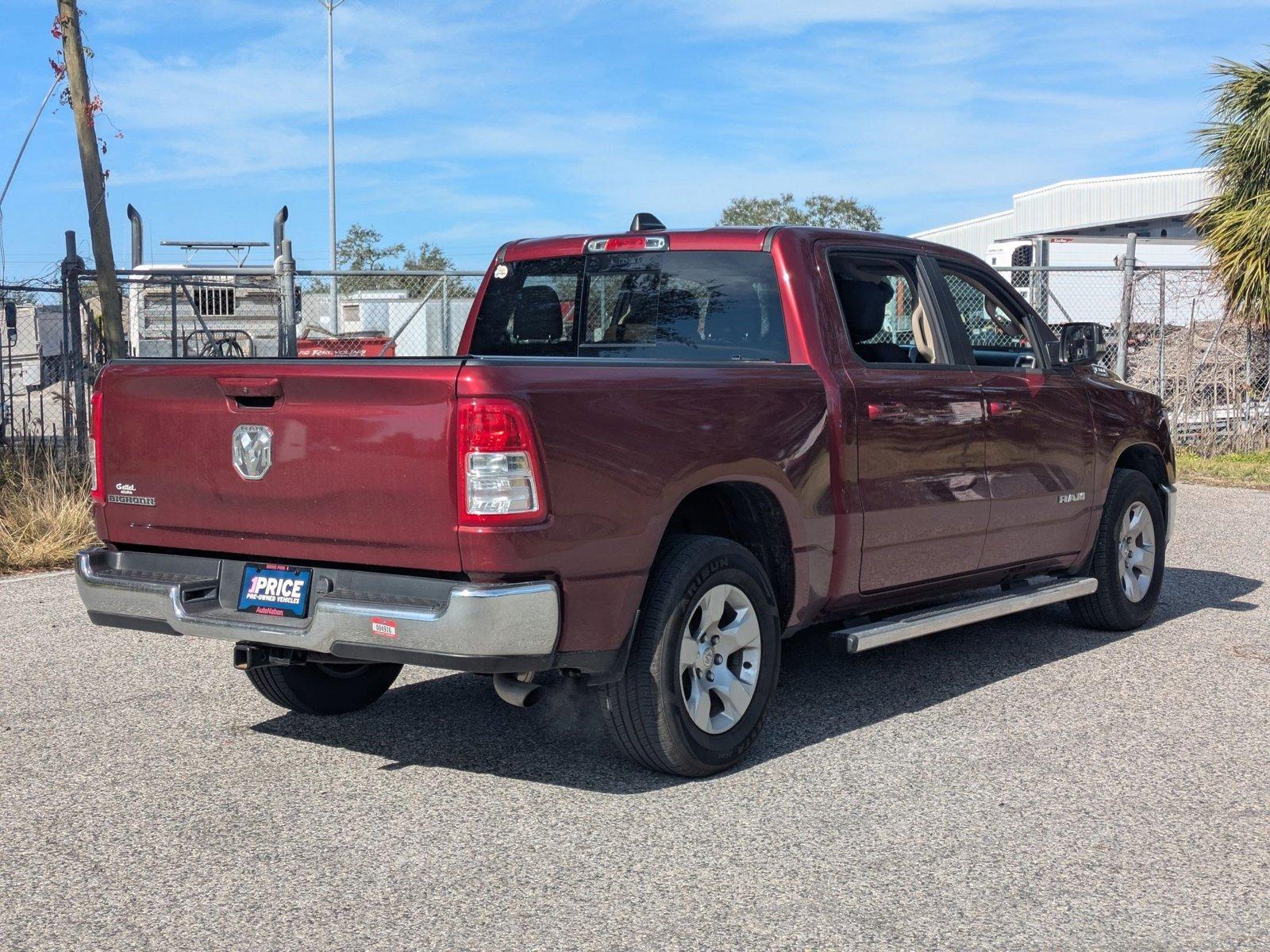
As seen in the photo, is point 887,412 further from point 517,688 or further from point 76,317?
point 76,317

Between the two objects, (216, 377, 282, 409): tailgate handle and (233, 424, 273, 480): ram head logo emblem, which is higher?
(216, 377, 282, 409): tailgate handle

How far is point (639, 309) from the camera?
6043mm

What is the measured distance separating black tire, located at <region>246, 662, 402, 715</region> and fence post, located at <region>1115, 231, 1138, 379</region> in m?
12.3

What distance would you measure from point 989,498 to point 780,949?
319cm

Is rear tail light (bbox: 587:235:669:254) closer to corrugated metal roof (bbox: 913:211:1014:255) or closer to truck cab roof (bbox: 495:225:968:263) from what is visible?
truck cab roof (bbox: 495:225:968:263)

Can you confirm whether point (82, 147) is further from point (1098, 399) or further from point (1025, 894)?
point (1025, 894)

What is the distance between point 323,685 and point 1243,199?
594 inches

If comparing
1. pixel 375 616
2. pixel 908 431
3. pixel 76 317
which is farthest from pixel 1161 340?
pixel 375 616

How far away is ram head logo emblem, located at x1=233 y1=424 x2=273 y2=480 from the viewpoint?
4613 mm

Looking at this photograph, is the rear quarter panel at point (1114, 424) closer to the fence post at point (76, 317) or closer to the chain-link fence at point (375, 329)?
the chain-link fence at point (375, 329)

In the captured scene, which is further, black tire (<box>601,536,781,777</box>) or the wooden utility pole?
the wooden utility pole

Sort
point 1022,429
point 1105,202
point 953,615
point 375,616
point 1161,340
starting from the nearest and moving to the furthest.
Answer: point 375,616, point 953,615, point 1022,429, point 1161,340, point 1105,202

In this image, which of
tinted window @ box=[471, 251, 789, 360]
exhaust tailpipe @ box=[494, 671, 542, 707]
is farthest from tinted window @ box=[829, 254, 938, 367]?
exhaust tailpipe @ box=[494, 671, 542, 707]

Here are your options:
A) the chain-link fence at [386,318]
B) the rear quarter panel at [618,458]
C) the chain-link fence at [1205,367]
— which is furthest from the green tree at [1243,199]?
the rear quarter panel at [618,458]
